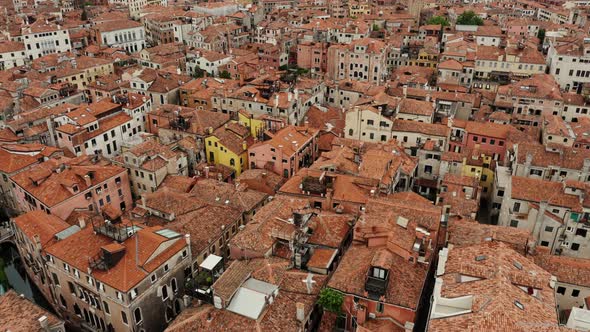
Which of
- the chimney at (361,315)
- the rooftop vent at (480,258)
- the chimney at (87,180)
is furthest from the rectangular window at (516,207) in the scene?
the chimney at (87,180)

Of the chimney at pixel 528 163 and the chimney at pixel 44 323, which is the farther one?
the chimney at pixel 528 163

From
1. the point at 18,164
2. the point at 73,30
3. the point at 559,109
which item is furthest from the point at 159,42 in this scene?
the point at 559,109

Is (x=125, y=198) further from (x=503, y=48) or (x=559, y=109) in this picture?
(x=503, y=48)

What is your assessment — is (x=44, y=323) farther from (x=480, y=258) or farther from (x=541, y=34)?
(x=541, y=34)

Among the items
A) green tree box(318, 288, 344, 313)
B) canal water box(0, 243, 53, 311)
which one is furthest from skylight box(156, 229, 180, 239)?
canal water box(0, 243, 53, 311)

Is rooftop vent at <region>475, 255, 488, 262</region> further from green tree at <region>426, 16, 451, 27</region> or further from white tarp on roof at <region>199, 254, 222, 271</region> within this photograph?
green tree at <region>426, 16, 451, 27</region>

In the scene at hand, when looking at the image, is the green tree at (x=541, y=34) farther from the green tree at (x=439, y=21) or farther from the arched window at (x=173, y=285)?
the arched window at (x=173, y=285)
